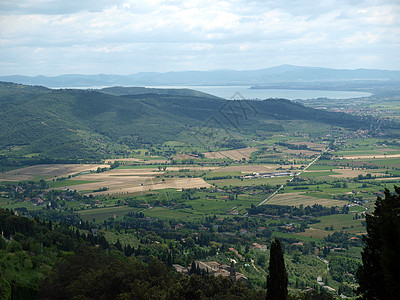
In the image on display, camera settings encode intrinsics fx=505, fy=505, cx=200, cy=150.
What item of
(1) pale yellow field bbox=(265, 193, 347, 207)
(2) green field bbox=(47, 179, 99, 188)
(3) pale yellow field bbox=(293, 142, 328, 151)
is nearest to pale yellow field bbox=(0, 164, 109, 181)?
(2) green field bbox=(47, 179, 99, 188)

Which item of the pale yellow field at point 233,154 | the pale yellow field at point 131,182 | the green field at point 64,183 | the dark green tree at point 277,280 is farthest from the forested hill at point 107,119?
the dark green tree at point 277,280

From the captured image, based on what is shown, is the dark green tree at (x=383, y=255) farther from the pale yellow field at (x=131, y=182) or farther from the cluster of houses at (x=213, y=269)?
the pale yellow field at (x=131, y=182)

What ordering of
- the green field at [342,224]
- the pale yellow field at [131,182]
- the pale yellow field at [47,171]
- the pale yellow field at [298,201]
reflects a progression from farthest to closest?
the pale yellow field at [47,171] < the pale yellow field at [131,182] < the pale yellow field at [298,201] < the green field at [342,224]

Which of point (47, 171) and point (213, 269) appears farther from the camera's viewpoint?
point (47, 171)

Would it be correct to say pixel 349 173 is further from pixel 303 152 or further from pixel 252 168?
pixel 303 152

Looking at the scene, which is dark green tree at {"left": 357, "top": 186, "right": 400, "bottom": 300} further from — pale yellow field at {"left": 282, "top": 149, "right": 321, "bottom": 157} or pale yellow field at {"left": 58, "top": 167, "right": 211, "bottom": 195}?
pale yellow field at {"left": 282, "top": 149, "right": 321, "bottom": 157}

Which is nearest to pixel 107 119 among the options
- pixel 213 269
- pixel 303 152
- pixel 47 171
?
pixel 47 171
